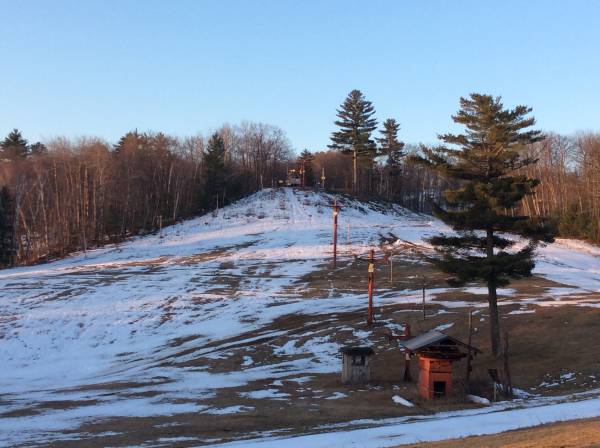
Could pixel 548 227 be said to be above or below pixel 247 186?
below

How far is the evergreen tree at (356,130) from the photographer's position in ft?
324

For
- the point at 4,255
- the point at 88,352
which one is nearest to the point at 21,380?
the point at 88,352

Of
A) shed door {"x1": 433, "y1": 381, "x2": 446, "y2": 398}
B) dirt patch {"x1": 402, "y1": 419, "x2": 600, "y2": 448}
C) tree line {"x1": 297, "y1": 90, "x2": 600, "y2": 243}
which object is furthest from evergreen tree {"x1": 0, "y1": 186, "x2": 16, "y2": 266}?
dirt patch {"x1": 402, "y1": 419, "x2": 600, "y2": 448}

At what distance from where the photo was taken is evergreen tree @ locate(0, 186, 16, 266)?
69812mm

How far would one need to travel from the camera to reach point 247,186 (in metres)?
107

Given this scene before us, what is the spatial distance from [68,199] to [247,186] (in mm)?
36964

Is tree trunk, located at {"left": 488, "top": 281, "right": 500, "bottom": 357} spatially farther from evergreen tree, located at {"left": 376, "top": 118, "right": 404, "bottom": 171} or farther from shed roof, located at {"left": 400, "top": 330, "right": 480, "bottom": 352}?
evergreen tree, located at {"left": 376, "top": 118, "right": 404, "bottom": 171}

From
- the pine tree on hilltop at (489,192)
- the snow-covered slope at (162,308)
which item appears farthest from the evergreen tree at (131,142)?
the pine tree on hilltop at (489,192)

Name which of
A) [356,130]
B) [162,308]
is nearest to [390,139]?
[356,130]

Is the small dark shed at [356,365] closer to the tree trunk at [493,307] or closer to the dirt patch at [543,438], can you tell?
the tree trunk at [493,307]

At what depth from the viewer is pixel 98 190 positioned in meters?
75.2

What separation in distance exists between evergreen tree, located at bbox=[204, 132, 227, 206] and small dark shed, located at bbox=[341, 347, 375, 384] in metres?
70.2

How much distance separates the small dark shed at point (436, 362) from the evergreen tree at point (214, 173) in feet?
238

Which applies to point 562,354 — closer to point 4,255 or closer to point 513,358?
point 513,358
